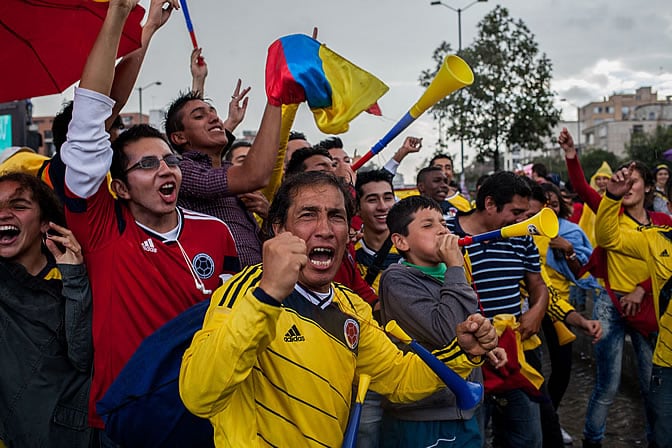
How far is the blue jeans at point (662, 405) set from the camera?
4195 mm

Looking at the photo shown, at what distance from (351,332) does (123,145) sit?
49.6 inches

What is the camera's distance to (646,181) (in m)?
5.48

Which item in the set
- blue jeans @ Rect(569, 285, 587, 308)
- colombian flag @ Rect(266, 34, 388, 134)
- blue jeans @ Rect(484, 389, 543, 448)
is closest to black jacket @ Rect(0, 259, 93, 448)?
colombian flag @ Rect(266, 34, 388, 134)

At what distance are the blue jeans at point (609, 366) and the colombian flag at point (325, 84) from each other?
3.54 meters

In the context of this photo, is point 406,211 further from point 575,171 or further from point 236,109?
point 575,171

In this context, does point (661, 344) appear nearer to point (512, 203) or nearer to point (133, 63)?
point (512, 203)

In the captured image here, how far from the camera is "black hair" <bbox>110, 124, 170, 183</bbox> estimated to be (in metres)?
2.72

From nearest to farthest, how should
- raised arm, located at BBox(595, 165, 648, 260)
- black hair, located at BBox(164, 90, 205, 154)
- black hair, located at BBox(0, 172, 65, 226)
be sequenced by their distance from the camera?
black hair, located at BBox(0, 172, 65, 226) < black hair, located at BBox(164, 90, 205, 154) < raised arm, located at BBox(595, 165, 648, 260)

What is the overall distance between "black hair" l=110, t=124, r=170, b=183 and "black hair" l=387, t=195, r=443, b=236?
4.23 ft

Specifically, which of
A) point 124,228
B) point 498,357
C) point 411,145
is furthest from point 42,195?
point 411,145

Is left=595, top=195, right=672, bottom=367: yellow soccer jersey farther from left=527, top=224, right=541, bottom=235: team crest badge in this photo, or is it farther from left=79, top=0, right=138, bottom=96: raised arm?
left=79, top=0, right=138, bottom=96: raised arm

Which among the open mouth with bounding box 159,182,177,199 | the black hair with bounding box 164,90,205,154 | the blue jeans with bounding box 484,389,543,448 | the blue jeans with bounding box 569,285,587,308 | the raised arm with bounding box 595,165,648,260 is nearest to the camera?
the open mouth with bounding box 159,182,177,199

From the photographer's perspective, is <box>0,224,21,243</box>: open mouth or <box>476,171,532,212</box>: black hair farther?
<box>476,171,532,212</box>: black hair

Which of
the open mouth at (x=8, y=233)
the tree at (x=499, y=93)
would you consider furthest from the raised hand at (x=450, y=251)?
the tree at (x=499, y=93)
